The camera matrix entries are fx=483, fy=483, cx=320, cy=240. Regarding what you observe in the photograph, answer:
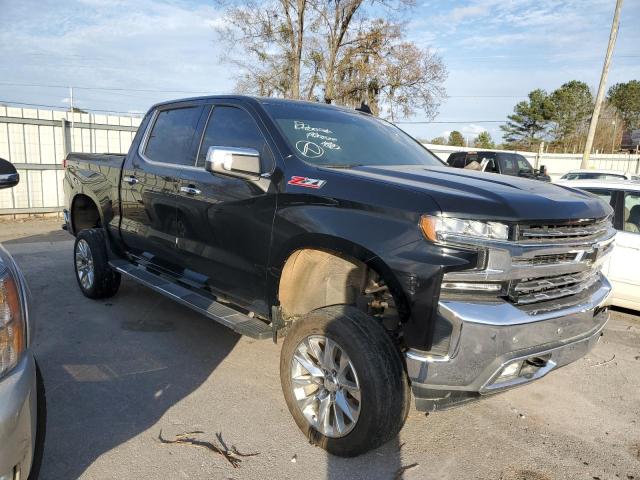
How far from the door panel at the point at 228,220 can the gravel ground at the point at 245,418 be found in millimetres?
712

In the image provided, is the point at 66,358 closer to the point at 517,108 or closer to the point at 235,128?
the point at 235,128

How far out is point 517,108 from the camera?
183 feet

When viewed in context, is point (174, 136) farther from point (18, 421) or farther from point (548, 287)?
point (548, 287)

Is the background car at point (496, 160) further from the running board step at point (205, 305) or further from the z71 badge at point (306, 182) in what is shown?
the z71 badge at point (306, 182)

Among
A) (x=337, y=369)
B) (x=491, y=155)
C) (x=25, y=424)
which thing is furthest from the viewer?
(x=491, y=155)

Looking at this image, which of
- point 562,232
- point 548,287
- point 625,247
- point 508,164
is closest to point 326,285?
point 548,287

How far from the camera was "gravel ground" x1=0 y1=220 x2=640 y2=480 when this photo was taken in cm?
265

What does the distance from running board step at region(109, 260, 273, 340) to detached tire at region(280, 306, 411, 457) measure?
32cm

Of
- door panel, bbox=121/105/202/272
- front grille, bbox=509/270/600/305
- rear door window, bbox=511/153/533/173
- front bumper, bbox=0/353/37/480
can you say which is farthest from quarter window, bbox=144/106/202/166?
rear door window, bbox=511/153/533/173

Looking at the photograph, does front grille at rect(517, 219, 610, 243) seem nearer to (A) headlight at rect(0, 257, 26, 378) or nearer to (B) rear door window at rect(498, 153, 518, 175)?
(A) headlight at rect(0, 257, 26, 378)

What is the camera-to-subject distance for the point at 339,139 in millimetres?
3557

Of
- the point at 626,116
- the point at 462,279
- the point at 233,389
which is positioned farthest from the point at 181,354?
the point at 626,116

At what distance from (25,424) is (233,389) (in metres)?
1.82

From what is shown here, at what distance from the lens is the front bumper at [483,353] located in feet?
7.38
